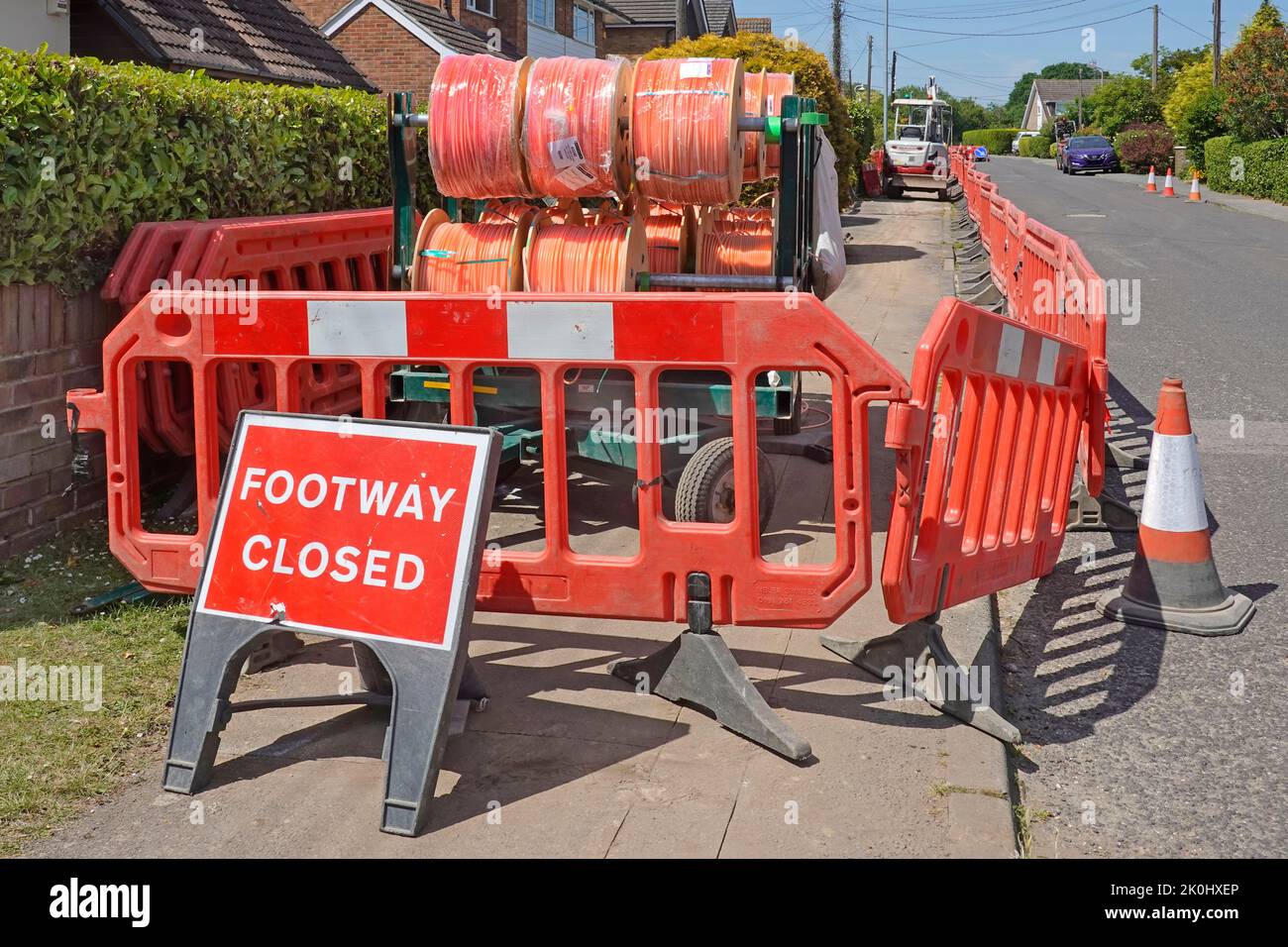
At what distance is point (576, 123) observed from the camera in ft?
20.4

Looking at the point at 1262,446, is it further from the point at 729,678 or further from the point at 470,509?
the point at 470,509

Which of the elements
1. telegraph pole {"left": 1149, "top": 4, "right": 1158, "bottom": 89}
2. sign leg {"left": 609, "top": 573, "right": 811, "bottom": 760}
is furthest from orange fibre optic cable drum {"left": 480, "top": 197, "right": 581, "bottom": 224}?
telegraph pole {"left": 1149, "top": 4, "right": 1158, "bottom": 89}

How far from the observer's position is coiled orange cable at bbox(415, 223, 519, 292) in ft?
21.1

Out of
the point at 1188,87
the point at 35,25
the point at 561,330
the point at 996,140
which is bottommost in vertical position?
the point at 561,330

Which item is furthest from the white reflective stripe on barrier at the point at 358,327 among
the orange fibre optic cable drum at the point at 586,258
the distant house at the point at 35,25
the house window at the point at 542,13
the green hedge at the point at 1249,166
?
the house window at the point at 542,13

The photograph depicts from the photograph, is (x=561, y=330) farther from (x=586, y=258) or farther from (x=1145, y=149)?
(x=1145, y=149)

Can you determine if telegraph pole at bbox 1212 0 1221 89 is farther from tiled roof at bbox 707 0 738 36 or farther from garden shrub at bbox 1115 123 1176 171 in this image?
tiled roof at bbox 707 0 738 36

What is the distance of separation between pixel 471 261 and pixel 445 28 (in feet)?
87.1

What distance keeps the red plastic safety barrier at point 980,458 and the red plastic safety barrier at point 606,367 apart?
0.13 meters

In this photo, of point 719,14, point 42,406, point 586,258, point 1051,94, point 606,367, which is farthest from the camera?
point 1051,94

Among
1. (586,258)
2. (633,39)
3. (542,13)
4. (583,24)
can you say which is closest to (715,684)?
(586,258)

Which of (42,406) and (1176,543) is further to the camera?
(42,406)

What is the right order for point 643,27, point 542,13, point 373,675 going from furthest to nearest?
point 643,27, point 542,13, point 373,675
